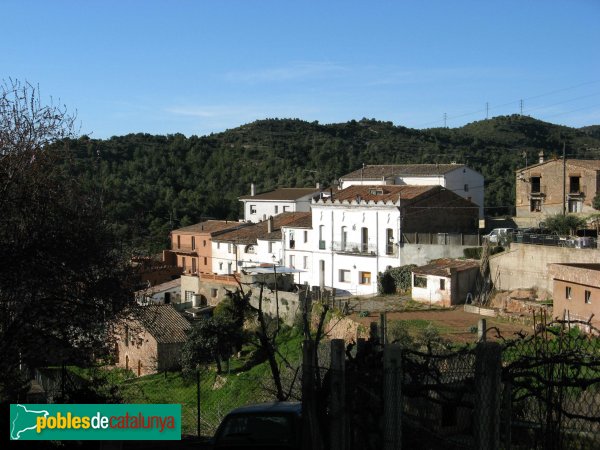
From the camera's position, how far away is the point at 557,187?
46594mm

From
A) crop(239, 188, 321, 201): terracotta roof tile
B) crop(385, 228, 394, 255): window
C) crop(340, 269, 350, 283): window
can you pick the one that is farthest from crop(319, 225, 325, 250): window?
crop(239, 188, 321, 201): terracotta roof tile

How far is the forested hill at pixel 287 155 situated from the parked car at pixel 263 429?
150 feet

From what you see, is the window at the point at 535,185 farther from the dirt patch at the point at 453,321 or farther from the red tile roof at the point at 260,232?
the dirt patch at the point at 453,321

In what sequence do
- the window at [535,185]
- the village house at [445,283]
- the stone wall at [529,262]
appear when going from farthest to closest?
the window at [535,185], the village house at [445,283], the stone wall at [529,262]

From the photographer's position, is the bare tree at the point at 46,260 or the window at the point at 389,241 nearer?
the bare tree at the point at 46,260

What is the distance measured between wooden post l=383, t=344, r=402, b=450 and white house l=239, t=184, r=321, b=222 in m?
48.5

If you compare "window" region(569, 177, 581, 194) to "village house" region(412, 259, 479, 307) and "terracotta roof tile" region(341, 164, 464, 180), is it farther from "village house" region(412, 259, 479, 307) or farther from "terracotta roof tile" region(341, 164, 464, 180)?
"village house" region(412, 259, 479, 307)

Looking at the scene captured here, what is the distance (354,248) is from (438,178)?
8576 millimetres

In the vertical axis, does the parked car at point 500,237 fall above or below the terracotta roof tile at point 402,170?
below

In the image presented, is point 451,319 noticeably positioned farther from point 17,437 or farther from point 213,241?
point 213,241

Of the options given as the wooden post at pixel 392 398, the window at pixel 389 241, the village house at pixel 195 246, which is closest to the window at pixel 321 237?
the window at pixel 389 241

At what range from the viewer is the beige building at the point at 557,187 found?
44.9 metres

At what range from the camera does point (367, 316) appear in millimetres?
28641

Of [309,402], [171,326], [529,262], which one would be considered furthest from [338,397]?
[529,262]
